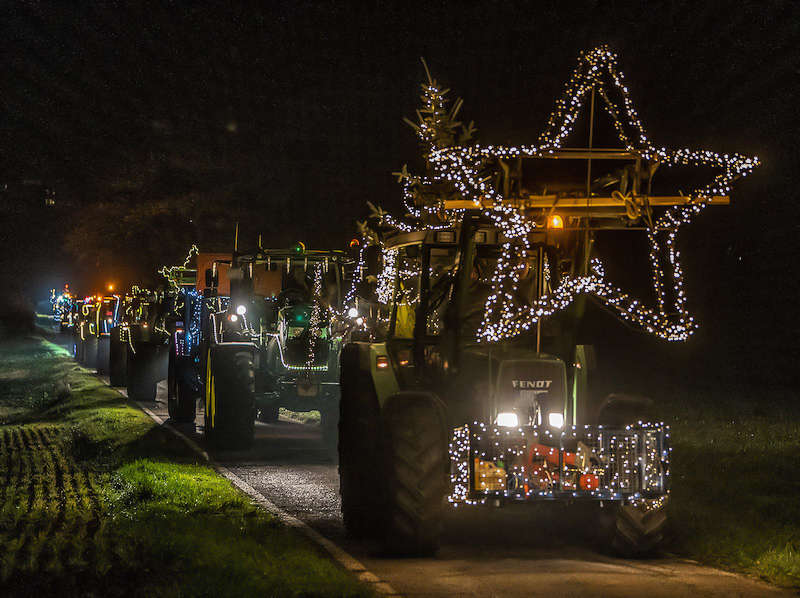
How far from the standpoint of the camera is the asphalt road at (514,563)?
25.8 ft

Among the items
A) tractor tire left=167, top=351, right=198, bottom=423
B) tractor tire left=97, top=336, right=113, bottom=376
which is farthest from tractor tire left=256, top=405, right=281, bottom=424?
tractor tire left=97, top=336, right=113, bottom=376

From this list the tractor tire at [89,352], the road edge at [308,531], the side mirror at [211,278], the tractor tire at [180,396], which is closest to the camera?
the road edge at [308,531]

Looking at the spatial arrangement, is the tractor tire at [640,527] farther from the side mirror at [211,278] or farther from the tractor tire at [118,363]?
the tractor tire at [118,363]

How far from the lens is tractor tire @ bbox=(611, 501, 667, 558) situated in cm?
899

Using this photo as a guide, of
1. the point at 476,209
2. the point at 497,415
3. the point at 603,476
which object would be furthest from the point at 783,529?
the point at 476,209

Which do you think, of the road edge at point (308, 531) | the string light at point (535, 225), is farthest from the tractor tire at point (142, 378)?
the string light at point (535, 225)

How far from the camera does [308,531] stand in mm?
10508

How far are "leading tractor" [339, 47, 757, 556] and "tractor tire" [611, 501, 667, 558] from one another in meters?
0.01

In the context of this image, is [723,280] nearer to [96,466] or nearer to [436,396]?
[96,466]

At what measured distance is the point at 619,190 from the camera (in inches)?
382

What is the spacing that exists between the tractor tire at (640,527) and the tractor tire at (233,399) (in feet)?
27.6

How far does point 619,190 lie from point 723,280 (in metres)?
16.6

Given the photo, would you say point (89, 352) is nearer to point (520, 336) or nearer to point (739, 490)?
point (739, 490)

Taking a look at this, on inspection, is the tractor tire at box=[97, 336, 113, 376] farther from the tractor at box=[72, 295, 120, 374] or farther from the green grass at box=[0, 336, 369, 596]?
the green grass at box=[0, 336, 369, 596]
